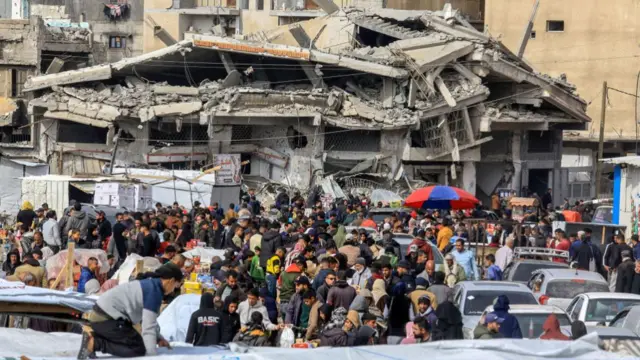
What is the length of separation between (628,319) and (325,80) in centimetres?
2810

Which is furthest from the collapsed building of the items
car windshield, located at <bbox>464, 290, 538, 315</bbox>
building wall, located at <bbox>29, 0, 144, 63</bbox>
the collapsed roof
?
car windshield, located at <bbox>464, 290, 538, 315</bbox>

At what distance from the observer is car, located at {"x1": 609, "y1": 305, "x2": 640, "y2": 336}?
58.3 ft

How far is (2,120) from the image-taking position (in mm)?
47375

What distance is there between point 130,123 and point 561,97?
1352 centimetres

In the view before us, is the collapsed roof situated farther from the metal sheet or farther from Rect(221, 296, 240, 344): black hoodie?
Rect(221, 296, 240, 344): black hoodie

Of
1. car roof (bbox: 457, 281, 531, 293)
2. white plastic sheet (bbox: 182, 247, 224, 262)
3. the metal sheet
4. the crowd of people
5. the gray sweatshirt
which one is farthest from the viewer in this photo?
the metal sheet

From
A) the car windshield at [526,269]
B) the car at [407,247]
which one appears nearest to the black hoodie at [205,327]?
the car at [407,247]

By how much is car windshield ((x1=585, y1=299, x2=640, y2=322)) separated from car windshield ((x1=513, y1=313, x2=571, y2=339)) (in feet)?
4.85

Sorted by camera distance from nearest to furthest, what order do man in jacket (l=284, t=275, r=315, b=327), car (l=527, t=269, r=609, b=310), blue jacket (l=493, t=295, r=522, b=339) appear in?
1. blue jacket (l=493, t=295, r=522, b=339)
2. man in jacket (l=284, t=275, r=315, b=327)
3. car (l=527, t=269, r=609, b=310)

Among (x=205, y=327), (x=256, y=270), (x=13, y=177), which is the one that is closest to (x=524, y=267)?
(x=256, y=270)

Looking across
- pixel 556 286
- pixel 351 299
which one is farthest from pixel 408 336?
pixel 556 286

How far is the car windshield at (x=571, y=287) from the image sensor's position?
69.9 feet

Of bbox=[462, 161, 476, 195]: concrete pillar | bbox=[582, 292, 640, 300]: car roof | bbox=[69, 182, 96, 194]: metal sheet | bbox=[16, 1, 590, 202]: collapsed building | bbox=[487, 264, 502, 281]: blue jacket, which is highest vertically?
bbox=[16, 1, 590, 202]: collapsed building

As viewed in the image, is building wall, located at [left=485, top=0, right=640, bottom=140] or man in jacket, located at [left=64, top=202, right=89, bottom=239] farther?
building wall, located at [left=485, top=0, right=640, bottom=140]
